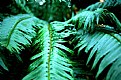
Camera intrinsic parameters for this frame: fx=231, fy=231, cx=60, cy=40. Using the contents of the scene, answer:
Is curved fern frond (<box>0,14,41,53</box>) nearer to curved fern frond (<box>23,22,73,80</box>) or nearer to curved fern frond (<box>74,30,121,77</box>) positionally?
curved fern frond (<box>23,22,73,80</box>)

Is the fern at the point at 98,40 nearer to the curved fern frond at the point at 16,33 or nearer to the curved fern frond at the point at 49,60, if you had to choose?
the curved fern frond at the point at 49,60

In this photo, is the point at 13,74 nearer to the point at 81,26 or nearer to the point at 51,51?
the point at 51,51

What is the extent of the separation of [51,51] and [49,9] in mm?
1061

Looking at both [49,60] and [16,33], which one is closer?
[49,60]

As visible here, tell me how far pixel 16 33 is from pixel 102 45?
449mm

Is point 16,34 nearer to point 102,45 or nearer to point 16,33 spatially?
point 16,33

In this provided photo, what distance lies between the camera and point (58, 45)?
3.88 feet

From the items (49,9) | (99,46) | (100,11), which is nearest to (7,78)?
(99,46)

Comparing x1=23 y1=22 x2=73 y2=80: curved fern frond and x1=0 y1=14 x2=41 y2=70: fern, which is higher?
x1=0 y1=14 x2=41 y2=70: fern

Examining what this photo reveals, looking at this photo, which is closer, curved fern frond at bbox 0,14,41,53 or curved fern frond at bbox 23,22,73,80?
curved fern frond at bbox 23,22,73,80

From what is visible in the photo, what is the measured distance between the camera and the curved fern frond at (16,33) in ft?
3.59

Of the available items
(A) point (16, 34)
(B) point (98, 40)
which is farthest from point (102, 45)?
(A) point (16, 34)

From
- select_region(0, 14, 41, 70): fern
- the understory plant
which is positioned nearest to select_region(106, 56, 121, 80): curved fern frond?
the understory plant

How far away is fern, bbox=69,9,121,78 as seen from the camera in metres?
1.03
